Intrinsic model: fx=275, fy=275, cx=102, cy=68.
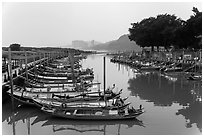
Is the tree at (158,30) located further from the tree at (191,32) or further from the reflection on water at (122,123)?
the reflection on water at (122,123)

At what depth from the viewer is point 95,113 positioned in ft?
37.5

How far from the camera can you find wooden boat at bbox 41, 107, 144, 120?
11.1 metres

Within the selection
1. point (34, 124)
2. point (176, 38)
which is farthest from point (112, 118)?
point (176, 38)

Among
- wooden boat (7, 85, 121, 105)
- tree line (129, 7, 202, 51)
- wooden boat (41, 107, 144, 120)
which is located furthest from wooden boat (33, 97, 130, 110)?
tree line (129, 7, 202, 51)

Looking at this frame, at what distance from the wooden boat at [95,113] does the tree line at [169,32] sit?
2550cm

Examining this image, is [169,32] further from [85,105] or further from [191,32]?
[85,105]

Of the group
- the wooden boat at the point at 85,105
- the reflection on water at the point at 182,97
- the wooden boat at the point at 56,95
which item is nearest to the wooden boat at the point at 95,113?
the wooden boat at the point at 85,105

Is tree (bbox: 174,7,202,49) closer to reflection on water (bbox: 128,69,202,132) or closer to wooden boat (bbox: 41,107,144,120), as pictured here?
reflection on water (bbox: 128,69,202,132)

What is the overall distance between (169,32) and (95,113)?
33.7 m

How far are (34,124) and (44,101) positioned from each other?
1751 mm

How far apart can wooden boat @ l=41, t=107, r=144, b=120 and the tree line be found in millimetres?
25500

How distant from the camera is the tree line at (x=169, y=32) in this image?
35.5m

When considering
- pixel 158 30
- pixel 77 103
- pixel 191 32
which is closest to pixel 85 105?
pixel 77 103

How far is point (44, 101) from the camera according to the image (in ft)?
42.8
